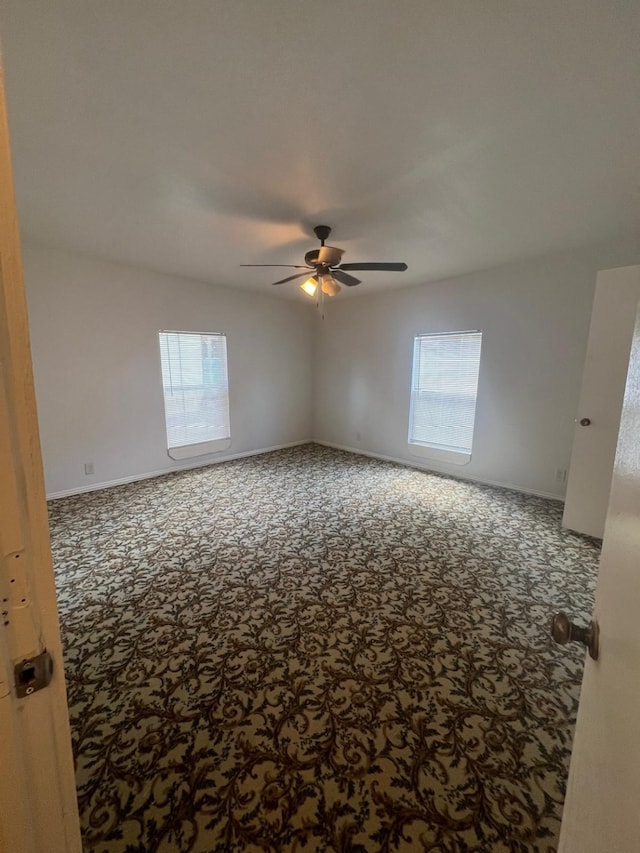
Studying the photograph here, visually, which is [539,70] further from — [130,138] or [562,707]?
[562,707]

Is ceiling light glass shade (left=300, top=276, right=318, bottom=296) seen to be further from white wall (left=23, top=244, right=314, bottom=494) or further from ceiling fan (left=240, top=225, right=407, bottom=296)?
Answer: white wall (left=23, top=244, right=314, bottom=494)

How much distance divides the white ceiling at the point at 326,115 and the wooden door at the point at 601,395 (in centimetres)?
59

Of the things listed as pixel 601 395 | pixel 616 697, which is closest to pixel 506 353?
pixel 601 395

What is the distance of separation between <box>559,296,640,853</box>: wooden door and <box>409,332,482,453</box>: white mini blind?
3.64 meters

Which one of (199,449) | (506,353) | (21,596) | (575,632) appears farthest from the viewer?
(199,449)

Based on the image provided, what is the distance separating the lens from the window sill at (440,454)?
14.0 ft

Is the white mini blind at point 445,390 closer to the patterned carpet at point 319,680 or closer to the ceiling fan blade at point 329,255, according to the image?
the patterned carpet at point 319,680

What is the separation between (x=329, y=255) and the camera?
A: 265 centimetres

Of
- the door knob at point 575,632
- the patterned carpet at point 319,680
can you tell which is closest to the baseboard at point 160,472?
the patterned carpet at point 319,680

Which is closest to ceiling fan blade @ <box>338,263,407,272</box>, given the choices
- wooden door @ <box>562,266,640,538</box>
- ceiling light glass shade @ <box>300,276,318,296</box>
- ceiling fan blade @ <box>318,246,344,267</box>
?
ceiling fan blade @ <box>318,246,344,267</box>

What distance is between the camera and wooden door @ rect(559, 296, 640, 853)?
476 mm

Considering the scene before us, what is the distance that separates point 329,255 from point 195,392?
2.67 m

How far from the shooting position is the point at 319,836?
41.4 inches

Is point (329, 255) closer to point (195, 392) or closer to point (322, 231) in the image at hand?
point (322, 231)
